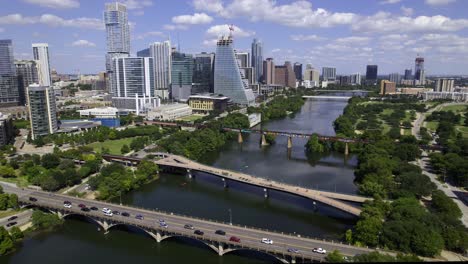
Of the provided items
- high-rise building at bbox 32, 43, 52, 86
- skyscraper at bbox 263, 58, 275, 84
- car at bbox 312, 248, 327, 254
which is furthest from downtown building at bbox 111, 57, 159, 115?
skyscraper at bbox 263, 58, 275, 84

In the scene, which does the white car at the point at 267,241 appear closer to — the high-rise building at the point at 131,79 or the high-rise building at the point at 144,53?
the high-rise building at the point at 131,79

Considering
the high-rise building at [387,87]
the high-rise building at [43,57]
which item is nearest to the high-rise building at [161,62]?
the high-rise building at [43,57]

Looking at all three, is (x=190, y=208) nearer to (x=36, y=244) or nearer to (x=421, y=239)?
(x=36, y=244)

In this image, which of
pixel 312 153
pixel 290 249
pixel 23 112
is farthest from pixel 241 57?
pixel 290 249

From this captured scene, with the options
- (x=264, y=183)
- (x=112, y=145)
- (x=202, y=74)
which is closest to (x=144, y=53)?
(x=202, y=74)

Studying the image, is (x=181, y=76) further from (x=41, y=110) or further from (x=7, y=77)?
(x=41, y=110)

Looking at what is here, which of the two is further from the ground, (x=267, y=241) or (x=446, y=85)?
(x=446, y=85)
